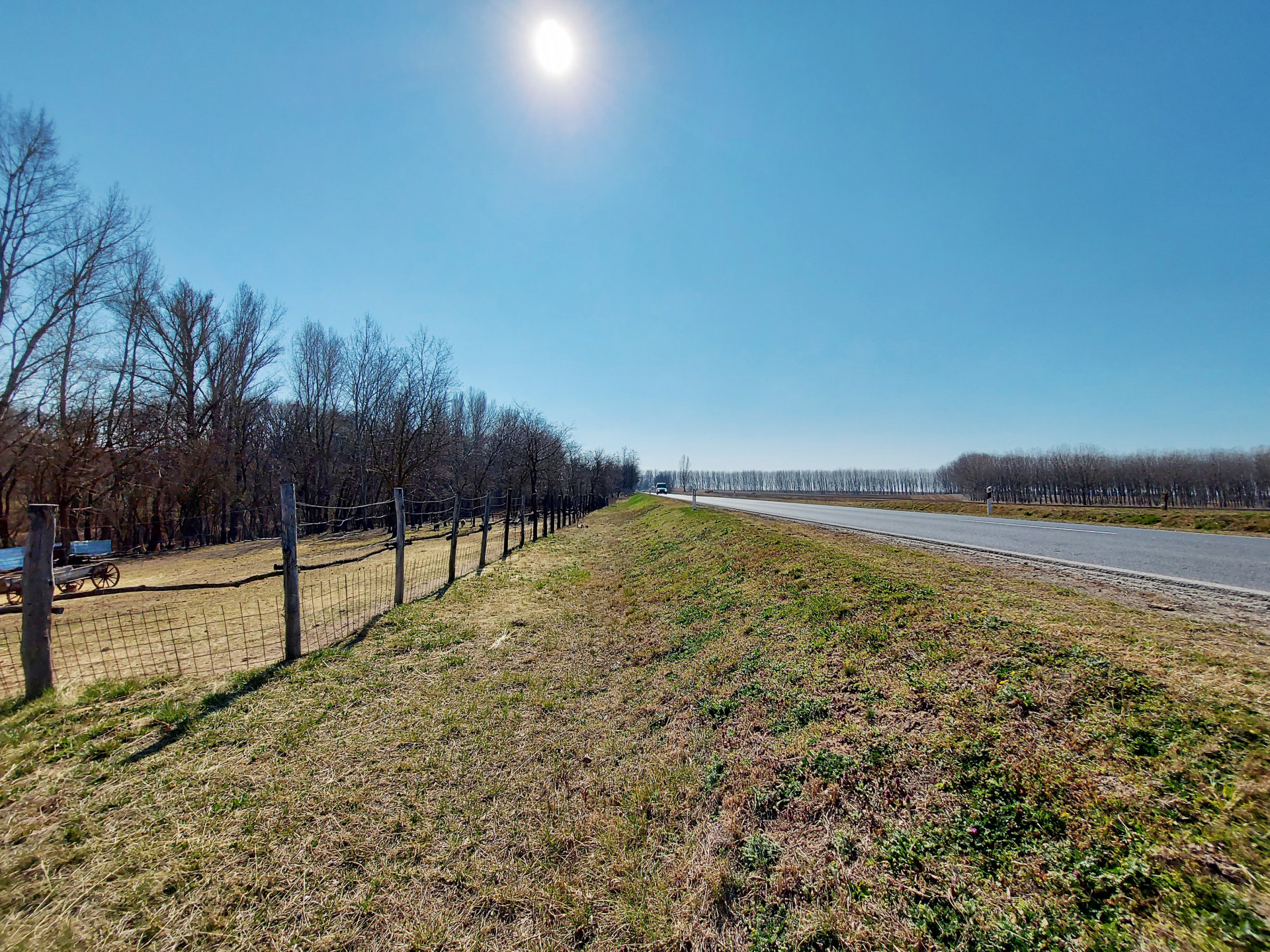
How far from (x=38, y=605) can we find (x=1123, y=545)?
599 inches

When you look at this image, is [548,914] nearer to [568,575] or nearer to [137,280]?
[568,575]

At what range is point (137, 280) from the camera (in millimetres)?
23469

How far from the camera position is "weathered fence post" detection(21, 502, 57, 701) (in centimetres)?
441

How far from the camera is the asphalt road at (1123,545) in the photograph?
5.86 m

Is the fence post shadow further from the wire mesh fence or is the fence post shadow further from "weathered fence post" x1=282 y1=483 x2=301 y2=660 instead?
the wire mesh fence

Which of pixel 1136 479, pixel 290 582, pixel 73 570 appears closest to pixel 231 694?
pixel 290 582

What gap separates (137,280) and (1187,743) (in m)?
37.2

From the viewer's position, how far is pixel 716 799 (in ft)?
10.1

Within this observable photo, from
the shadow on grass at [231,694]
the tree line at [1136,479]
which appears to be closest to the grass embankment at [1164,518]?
the shadow on grass at [231,694]

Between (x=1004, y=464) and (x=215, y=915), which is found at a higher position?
(x=1004, y=464)

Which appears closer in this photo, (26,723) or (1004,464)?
(26,723)

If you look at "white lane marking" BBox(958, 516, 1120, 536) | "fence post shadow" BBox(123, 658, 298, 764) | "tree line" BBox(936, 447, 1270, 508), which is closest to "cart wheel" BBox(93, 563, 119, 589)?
"fence post shadow" BBox(123, 658, 298, 764)

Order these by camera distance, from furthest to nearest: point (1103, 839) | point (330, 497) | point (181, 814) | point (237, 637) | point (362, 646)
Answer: point (330, 497) < point (237, 637) < point (362, 646) < point (181, 814) < point (1103, 839)

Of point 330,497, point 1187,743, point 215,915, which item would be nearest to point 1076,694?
point 1187,743
